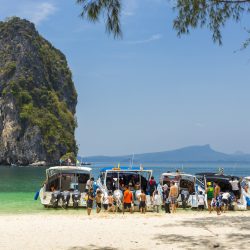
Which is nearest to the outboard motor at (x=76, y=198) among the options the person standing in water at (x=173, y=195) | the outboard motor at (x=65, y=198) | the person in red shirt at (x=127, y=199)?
the outboard motor at (x=65, y=198)

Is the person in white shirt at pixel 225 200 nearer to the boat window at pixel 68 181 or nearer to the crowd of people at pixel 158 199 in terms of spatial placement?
the crowd of people at pixel 158 199

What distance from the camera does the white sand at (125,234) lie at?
10352mm

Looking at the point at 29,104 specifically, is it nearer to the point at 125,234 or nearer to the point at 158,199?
the point at 158,199

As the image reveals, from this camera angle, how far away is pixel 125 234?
12023 mm

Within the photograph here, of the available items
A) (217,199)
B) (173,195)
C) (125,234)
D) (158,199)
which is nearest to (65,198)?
(158,199)

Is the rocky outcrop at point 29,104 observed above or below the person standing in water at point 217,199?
above

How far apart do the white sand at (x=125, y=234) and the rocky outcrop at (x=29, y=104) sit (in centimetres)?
10464

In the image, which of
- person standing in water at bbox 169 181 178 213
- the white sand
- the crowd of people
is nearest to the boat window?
the crowd of people

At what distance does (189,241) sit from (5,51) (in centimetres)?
12635

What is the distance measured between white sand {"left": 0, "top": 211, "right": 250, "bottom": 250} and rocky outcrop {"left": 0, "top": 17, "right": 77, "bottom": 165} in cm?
10464

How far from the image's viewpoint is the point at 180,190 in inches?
855

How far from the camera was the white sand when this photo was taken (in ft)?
34.0

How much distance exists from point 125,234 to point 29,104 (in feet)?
374

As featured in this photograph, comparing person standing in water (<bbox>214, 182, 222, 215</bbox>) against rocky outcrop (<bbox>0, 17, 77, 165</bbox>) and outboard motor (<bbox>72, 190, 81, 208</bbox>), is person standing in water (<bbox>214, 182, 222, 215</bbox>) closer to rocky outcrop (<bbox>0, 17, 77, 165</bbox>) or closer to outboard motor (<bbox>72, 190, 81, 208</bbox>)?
outboard motor (<bbox>72, 190, 81, 208</bbox>)
